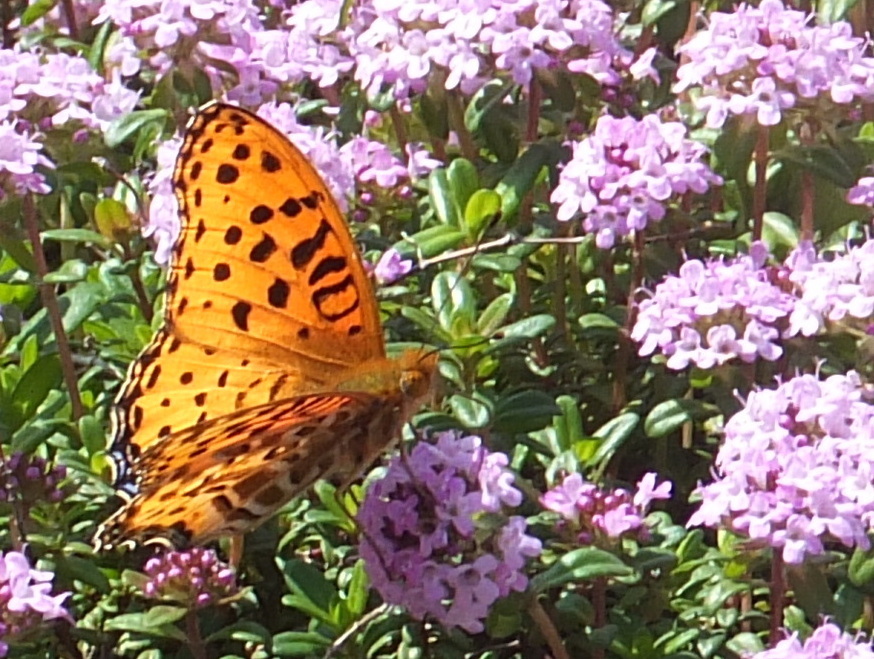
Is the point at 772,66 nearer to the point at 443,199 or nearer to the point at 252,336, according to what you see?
the point at 443,199

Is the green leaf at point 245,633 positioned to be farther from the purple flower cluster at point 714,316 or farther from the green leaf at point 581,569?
the purple flower cluster at point 714,316

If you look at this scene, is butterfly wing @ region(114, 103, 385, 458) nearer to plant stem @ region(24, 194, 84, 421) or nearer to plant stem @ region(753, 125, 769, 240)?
plant stem @ region(24, 194, 84, 421)

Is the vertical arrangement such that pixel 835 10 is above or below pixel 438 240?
above

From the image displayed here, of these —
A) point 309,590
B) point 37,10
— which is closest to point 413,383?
point 309,590

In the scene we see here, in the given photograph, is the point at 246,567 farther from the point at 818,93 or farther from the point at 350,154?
the point at 818,93

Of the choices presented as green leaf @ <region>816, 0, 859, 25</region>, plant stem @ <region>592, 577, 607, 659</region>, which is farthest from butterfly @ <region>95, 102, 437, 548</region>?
green leaf @ <region>816, 0, 859, 25</region>

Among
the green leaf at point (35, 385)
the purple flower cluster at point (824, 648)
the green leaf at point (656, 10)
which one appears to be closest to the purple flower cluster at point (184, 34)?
the green leaf at point (35, 385)

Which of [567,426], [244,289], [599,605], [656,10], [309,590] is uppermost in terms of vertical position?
[656,10]

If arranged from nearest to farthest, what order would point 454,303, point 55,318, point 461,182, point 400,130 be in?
point 454,303
point 55,318
point 461,182
point 400,130
